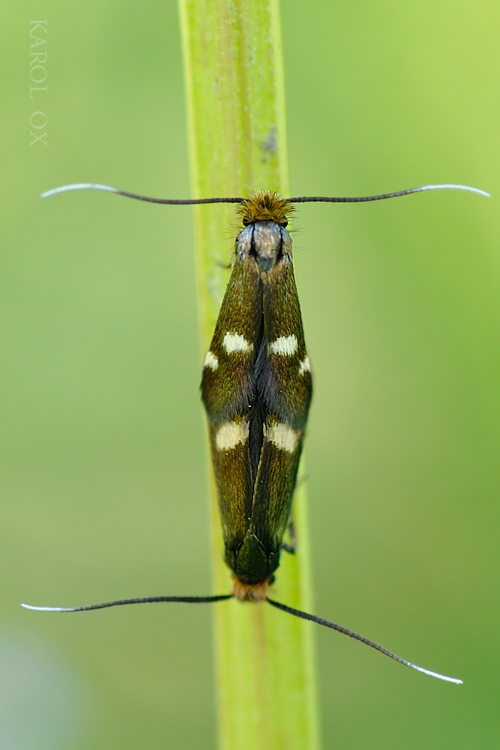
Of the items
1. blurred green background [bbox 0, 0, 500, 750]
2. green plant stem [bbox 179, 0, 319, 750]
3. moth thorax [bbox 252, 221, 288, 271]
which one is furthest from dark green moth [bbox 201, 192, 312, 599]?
blurred green background [bbox 0, 0, 500, 750]

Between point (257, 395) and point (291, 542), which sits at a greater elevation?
point (257, 395)

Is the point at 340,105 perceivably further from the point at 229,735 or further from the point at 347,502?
the point at 229,735

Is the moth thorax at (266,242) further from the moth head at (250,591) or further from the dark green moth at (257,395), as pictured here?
the moth head at (250,591)

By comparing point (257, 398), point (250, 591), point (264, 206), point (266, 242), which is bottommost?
point (250, 591)

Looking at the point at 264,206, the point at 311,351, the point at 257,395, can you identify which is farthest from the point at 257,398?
the point at 311,351

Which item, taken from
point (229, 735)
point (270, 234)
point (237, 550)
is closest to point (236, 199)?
point (270, 234)

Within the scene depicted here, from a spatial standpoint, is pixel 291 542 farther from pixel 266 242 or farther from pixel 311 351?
pixel 311 351
